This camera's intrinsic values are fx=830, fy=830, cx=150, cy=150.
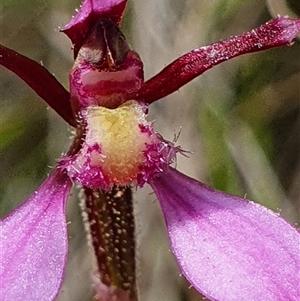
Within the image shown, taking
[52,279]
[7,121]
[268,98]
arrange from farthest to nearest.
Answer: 1. [268,98]
2. [7,121]
3. [52,279]

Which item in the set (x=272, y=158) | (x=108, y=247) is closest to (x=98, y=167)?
(x=108, y=247)

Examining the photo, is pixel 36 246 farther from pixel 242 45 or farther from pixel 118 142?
pixel 242 45

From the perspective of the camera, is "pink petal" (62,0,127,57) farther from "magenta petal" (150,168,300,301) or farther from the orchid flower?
"magenta petal" (150,168,300,301)

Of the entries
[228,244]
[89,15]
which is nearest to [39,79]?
[89,15]

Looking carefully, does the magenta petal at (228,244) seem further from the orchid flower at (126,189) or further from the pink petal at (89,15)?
the pink petal at (89,15)

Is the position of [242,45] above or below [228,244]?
above

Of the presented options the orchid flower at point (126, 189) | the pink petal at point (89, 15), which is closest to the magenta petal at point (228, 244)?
Answer: the orchid flower at point (126, 189)

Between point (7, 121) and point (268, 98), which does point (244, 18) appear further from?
point (7, 121)
